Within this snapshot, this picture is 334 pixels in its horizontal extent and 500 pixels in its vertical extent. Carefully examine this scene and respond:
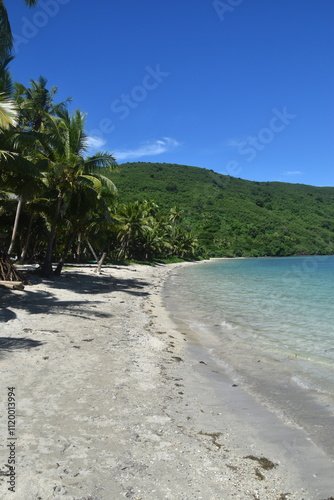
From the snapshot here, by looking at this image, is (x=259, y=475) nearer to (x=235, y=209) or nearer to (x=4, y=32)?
(x=4, y=32)

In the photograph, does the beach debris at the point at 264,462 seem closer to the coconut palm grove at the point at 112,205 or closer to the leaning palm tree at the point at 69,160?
the coconut palm grove at the point at 112,205

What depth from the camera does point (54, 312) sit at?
10.5 metres

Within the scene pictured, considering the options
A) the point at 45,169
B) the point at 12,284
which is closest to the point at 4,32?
the point at 45,169

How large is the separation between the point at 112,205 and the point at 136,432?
24474 mm

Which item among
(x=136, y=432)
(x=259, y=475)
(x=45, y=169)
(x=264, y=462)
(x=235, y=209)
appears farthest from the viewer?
(x=235, y=209)

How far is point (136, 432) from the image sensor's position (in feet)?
12.9

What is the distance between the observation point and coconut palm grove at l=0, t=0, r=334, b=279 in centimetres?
1507

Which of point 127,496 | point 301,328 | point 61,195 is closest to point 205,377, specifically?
point 127,496

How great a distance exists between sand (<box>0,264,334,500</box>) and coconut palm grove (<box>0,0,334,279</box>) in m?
7.13

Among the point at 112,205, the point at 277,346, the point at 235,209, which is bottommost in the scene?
the point at 277,346

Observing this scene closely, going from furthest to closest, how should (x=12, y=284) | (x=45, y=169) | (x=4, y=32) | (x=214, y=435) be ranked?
(x=45, y=169) < (x=12, y=284) < (x=4, y=32) < (x=214, y=435)

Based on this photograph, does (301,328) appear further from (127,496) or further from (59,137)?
(59,137)

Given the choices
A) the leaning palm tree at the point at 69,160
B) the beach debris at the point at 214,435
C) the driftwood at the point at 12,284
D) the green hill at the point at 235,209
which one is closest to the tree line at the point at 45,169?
the leaning palm tree at the point at 69,160

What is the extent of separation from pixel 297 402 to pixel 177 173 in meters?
150
